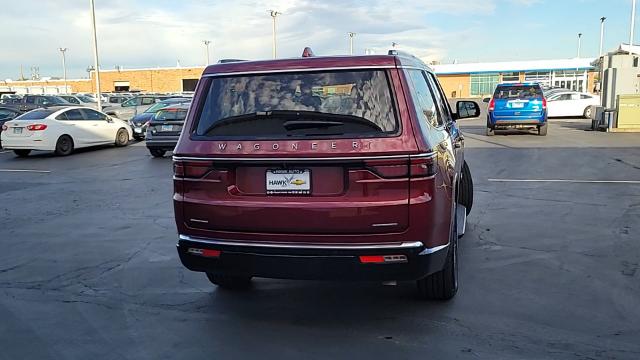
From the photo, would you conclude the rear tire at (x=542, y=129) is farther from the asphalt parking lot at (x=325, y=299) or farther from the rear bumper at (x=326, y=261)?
the rear bumper at (x=326, y=261)

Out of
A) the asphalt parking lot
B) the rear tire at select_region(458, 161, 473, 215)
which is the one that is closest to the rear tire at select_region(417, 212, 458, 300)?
the asphalt parking lot

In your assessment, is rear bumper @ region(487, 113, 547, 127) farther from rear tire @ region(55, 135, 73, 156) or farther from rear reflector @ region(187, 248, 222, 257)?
rear reflector @ region(187, 248, 222, 257)

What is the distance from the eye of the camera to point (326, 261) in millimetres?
3688

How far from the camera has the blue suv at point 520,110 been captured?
19.1m

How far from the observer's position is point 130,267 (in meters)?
5.61

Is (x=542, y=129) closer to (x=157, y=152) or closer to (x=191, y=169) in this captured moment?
(x=157, y=152)

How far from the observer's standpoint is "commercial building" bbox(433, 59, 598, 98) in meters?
68.4

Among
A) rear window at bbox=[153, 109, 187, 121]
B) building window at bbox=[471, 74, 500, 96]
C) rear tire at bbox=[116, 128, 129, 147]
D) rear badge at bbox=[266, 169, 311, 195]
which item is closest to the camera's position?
rear badge at bbox=[266, 169, 311, 195]

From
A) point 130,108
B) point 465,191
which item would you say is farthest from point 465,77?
point 465,191

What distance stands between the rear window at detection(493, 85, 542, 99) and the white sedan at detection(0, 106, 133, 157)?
1305 cm

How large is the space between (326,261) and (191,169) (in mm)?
1132

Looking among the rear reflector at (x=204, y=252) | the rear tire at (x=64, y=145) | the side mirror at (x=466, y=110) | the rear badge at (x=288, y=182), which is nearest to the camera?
the rear badge at (x=288, y=182)

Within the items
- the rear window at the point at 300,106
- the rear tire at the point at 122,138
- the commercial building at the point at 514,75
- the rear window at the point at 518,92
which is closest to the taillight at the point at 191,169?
the rear window at the point at 300,106

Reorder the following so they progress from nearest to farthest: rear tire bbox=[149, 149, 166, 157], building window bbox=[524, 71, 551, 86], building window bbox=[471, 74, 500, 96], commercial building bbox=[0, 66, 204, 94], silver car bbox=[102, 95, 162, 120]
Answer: rear tire bbox=[149, 149, 166, 157] < silver car bbox=[102, 95, 162, 120] < building window bbox=[524, 71, 551, 86] < building window bbox=[471, 74, 500, 96] < commercial building bbox=[0, 66, 204, 94]
